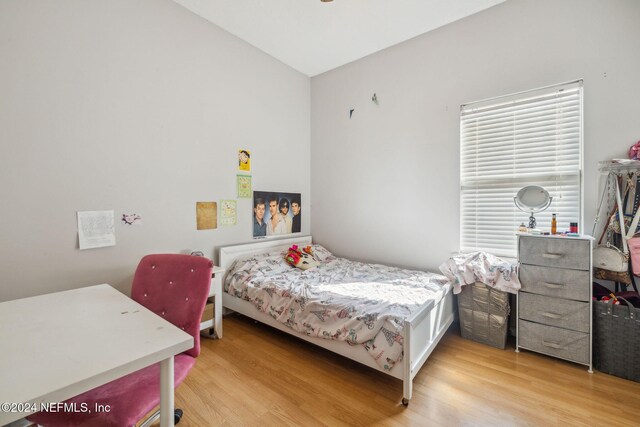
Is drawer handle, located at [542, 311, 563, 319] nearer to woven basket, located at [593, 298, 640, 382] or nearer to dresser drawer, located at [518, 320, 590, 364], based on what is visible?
dresser drawer, located at [518, 320, 590, 364]

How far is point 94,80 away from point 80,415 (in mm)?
2203

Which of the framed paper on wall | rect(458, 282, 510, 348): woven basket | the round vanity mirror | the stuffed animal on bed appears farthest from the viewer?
the framed paper on wall

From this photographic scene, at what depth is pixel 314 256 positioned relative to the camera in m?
3.30

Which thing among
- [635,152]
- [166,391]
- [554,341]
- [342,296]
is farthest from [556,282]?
[166,391]

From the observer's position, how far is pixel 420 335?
1.84 meters

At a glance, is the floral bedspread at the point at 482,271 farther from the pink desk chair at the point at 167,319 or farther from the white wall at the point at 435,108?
the pink desk chair at the point at 167,319

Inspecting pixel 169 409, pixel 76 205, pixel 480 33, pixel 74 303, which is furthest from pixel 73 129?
pixel 480 33

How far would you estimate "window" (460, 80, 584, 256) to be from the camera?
225 cm

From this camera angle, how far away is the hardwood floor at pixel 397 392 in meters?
1.56

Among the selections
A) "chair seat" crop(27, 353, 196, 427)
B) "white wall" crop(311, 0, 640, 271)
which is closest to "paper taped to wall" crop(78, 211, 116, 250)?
"chair seat" crop(27, 353, 196, 427)

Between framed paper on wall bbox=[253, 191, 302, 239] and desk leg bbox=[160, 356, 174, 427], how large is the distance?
89.7 inches

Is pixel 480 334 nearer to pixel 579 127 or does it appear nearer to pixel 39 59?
pixel 579 127

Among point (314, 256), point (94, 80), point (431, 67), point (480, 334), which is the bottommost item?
point (480, 334)

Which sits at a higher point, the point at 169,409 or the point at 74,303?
the point at 74,303
